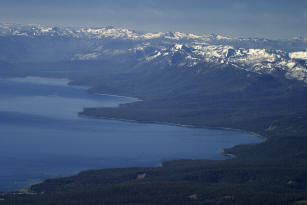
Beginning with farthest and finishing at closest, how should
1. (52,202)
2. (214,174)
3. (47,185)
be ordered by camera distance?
(214,174), (47,185), (52,202)

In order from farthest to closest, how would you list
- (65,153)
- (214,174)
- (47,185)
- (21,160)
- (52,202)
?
1. (65,153)
2. (21,160)
3. (214,174)
4. (47,185)
5. (52,202)

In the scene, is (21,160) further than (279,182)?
Yes

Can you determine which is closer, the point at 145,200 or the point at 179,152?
the point at 145,200

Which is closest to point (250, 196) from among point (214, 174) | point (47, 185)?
point (214, 174)

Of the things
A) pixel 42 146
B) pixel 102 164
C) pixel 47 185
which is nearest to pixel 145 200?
pixel 47 185

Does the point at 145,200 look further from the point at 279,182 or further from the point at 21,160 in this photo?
the point at 21,160

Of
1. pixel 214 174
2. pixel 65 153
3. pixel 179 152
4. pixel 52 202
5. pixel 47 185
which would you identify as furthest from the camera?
pixel 179 152

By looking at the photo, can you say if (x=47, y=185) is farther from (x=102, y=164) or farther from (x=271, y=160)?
(x=271, y=160)

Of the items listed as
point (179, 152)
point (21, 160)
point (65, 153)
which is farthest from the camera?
point (179, 152)
